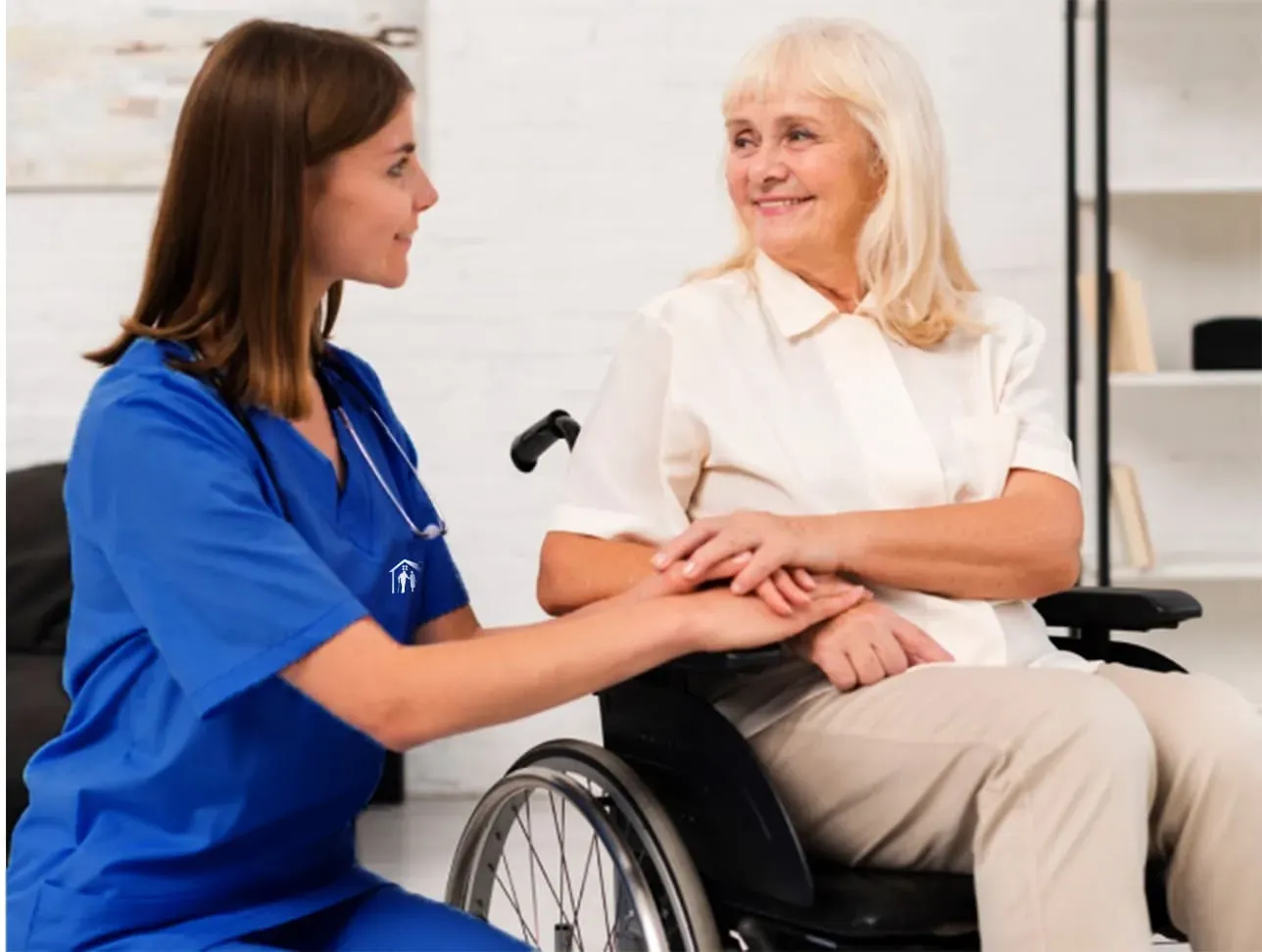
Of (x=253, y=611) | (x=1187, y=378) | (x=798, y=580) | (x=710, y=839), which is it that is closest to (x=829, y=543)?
(x=798, y=580)

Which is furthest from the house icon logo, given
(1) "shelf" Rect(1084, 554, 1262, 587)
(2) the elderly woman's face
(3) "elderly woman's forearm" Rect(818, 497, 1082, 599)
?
(1) "shelf" Rect(1084, 554, 1262, 587)

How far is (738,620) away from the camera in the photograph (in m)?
1.38

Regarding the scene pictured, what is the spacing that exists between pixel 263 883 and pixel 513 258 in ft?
8.44

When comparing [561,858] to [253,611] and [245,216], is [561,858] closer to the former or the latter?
[253,611]

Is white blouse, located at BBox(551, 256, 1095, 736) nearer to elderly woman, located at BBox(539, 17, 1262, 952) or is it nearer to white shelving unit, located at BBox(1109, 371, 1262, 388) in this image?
elderly woman, located at BBox(539, 17, 1262, 952)

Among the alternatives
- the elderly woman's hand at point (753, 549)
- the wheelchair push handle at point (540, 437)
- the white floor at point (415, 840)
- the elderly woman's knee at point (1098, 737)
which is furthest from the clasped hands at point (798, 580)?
the white floor at point (415, 840)

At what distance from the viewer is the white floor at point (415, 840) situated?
10.2ft

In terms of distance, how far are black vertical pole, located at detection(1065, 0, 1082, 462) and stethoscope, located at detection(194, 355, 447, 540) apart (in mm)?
2514

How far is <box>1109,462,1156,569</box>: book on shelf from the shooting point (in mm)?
3617

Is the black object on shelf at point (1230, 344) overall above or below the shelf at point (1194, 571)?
above

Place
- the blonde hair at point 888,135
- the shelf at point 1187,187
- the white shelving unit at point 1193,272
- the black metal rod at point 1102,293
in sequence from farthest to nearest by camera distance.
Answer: the white shelving unit at point 1193,272
the shelf at point 1187,187
the black metal rod at point 1102,293
the blonde hair at point 888,135

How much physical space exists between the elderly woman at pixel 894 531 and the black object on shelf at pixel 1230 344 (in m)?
2.13

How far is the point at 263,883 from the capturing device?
137 centimetres

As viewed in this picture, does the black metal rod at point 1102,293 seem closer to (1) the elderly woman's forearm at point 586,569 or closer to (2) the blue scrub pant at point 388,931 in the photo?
(1) the elderly woman's forearm at point 586,569
